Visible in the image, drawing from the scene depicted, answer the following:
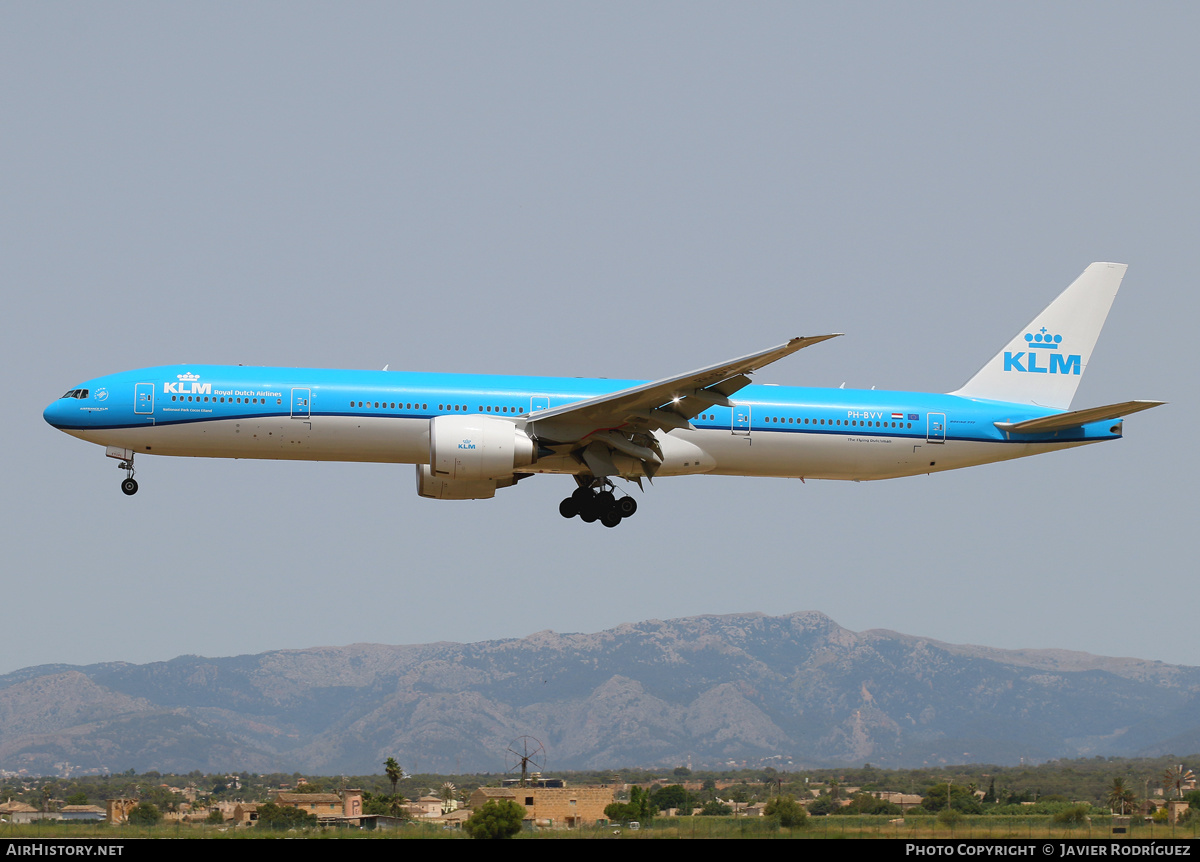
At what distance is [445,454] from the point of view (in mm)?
29562

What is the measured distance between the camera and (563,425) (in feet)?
102

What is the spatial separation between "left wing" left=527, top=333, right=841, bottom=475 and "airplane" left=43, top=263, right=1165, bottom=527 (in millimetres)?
47

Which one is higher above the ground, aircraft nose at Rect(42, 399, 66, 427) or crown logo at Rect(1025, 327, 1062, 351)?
crown logo at Rect(1025, 327, 1062, 351)

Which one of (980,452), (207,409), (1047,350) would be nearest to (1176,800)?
(980,452)

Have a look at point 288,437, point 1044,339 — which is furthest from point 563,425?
point 1044,339

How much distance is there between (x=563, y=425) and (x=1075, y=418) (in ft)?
47.2

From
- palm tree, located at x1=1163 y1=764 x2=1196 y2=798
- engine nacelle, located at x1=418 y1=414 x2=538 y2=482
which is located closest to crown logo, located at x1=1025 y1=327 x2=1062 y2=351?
palm tree, located at x1=1163 y1=764 x2=1196 y2=798

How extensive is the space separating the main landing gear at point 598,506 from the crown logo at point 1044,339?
1385 centimetres

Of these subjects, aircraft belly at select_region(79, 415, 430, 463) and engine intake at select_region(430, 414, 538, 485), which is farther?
aircraft belly at select_region(79, 415, 430, 463)

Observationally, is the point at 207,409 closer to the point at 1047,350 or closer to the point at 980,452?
the point at 980,452

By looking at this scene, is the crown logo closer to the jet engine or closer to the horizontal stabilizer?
the horizontal stabilizer

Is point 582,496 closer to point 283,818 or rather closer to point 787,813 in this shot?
point 787,813

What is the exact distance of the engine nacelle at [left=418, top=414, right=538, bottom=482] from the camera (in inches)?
1166

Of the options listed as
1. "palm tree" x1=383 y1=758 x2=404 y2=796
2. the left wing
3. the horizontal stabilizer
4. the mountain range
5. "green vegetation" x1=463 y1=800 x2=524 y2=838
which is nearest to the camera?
"green vegetation" x1=463 y1=800 x2=524 y2=838
